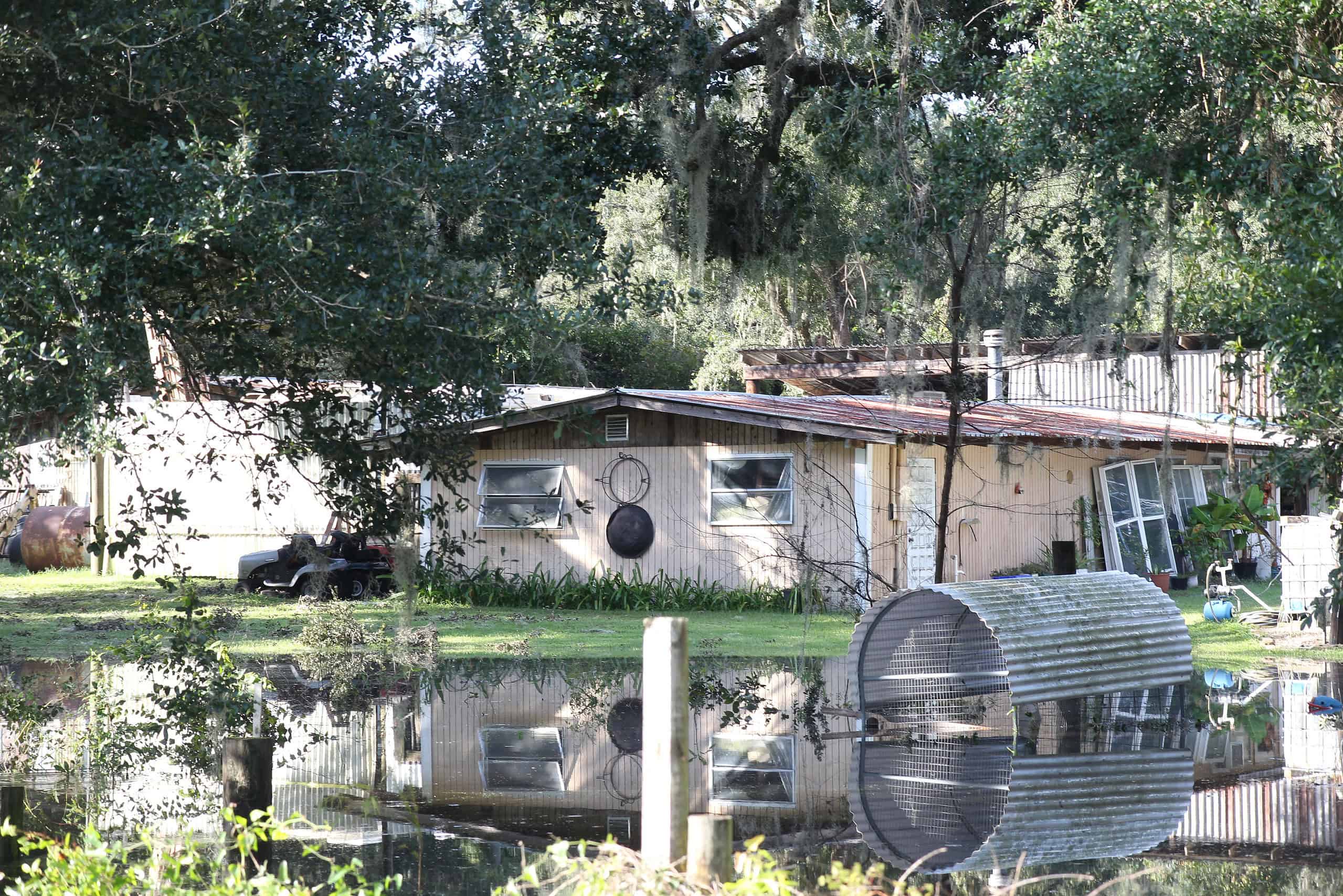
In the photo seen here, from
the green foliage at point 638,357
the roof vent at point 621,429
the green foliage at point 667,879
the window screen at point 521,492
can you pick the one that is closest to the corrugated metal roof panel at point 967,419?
the roof vent at point 621,429

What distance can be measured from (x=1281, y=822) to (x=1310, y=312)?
321cm

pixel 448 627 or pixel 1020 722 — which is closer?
pixel 1020 722

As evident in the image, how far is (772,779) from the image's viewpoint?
895 cm

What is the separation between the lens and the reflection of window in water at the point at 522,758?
28.9 feet

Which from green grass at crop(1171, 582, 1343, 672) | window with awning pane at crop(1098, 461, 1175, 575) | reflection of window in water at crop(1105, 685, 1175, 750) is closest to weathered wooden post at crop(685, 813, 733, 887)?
reflection of window in water at crop(1105, 685, 1175, 750)

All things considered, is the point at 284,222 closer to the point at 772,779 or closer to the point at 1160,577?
the point at 772,779

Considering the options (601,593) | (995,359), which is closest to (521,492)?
(601,593)

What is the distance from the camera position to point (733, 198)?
51.8 feet

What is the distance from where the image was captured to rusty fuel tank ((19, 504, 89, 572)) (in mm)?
26281

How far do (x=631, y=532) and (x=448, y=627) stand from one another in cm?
367

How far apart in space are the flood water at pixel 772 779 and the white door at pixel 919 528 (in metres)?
6.71

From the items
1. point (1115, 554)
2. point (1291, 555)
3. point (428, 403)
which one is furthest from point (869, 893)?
point (1115, 554)

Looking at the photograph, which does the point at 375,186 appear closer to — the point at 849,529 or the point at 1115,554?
the point at 849,529

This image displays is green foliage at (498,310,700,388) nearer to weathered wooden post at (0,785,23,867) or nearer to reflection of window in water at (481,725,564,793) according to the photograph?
reflection of window in water at (481,725,564,793)
